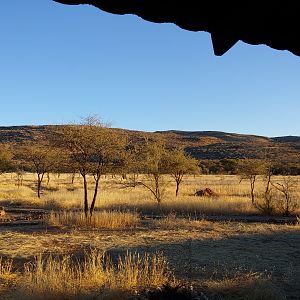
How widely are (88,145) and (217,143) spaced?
125704 millimetres

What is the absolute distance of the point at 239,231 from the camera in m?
18.5

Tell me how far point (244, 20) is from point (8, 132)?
151m

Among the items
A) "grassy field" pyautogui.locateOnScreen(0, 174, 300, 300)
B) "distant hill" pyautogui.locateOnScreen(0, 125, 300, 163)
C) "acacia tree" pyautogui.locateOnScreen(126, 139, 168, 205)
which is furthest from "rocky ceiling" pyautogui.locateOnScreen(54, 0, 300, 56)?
"distant hill" pyautogui.locateOnScreen(0, 125, 300, 163)

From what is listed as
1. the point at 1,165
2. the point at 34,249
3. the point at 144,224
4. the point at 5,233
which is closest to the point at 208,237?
the point at 144,224

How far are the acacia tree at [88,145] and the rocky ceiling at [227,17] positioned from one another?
17.6m

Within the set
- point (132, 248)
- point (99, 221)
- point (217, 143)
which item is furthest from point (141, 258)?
point (217, 143)

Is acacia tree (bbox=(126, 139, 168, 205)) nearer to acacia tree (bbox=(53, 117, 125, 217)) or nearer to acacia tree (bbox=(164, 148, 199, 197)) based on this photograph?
acacia tree (bbox=(164, 148, 199, 197))

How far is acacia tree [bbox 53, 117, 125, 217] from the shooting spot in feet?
70.9

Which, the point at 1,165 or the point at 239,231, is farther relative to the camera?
the point at 1,165

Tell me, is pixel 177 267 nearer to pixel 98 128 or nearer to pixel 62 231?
pixel 62 231

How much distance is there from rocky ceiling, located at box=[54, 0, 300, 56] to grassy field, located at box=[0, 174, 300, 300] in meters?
4.45

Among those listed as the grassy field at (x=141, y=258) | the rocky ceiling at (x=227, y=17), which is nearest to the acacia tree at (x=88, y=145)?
the grassy field at (x=141, y=258)

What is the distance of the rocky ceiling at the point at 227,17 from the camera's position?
379cm

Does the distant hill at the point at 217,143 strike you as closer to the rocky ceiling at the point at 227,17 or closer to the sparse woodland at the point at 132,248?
the sparse woodland at the point at 132,248
